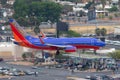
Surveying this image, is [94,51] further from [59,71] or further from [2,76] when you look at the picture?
[2,76]

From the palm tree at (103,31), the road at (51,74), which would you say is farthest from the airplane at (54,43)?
the palm tree at (103,31)

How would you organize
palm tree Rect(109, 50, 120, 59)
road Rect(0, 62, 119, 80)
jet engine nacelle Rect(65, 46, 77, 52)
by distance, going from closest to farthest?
road Rect(0, 62, 119, 80), palm tree Rect(109, 50, 120, 59), jet engine nacelle Rect(65, 46, 77, 52)

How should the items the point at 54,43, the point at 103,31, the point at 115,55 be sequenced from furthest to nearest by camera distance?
→ the point at 103,31 → the point at 54,43 → the point at 115,55

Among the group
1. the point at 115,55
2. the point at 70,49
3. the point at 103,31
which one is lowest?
the point at 103,31

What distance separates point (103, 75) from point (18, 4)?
6195cm

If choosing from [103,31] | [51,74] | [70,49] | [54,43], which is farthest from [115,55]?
[103,31]

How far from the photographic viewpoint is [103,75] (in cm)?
7044

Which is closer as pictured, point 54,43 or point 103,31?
point 54,43

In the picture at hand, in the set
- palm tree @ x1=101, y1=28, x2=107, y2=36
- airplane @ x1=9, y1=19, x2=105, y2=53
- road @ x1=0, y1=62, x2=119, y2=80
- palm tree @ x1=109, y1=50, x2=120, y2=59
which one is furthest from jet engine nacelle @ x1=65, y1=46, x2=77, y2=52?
palm tree @ x1=101, y1=28, x2=107, y2=36

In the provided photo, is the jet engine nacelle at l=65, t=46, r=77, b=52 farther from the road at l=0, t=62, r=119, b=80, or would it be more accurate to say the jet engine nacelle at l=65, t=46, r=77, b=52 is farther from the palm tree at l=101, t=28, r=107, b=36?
the palm tree at l=101, t=28, r=107, b=36

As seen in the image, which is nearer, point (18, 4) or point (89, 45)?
point (89, 45)

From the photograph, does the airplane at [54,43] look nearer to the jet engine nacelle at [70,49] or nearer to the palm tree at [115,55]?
the jet engine nacelle at [70,49]

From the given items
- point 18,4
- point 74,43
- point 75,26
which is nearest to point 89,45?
point 74,43

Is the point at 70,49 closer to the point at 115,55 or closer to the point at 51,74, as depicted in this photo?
the point at 115,55
